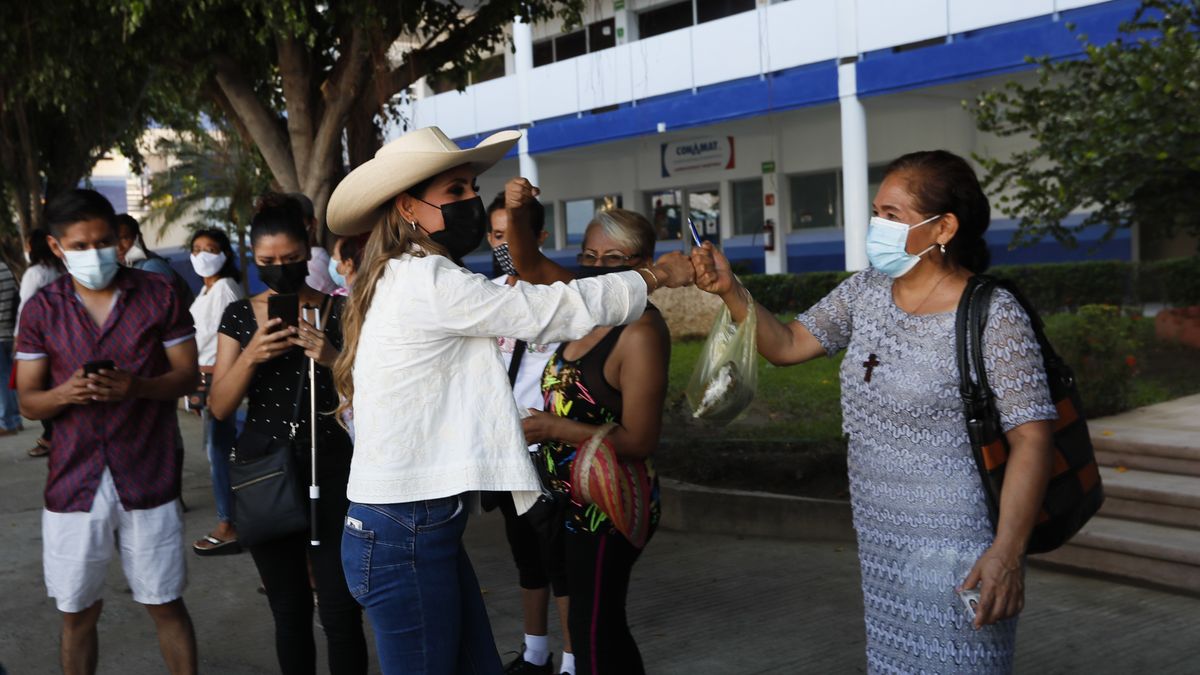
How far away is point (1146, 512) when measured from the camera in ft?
19.4

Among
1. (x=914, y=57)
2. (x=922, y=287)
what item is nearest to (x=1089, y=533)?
(x=922, y=287)

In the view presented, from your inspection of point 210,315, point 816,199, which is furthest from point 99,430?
point 816,199

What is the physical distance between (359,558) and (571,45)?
→ 993 inches

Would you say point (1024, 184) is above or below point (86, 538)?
above

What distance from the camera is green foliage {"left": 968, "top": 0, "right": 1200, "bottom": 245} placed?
296 inches

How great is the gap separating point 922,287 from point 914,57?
628 inches

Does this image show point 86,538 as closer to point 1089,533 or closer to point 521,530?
point 521,530

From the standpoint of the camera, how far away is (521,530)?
441cm

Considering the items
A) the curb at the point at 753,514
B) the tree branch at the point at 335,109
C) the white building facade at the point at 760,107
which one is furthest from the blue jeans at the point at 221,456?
the white building facade at the point at 760,107

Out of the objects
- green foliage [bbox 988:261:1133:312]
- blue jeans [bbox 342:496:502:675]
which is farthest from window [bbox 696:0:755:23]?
blue jeans [bbox 342:496:502:675]

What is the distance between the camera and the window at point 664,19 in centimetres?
2447

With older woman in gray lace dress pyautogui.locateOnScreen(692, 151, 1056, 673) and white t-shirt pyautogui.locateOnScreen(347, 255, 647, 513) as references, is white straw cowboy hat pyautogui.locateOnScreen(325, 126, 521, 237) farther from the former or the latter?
older woman in gray lace dress pyautogui.locateOnScreen(692, 151, 1056, 673)

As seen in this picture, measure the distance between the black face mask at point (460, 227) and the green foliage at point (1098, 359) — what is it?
580 centimetres

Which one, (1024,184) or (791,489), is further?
(1024,184)
